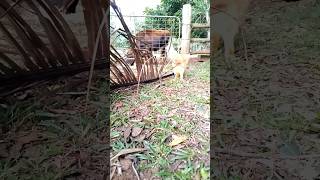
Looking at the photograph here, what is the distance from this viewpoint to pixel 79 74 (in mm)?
1201

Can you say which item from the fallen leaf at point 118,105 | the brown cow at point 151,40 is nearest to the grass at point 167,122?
the fallen leaf at point 118,105

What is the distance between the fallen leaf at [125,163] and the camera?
1.12 m

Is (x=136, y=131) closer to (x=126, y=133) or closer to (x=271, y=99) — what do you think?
(x=126, y=133)

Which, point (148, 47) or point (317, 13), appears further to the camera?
point (317, 13)

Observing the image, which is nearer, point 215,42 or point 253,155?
point 253,155

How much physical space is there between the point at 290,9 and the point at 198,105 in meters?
0.46

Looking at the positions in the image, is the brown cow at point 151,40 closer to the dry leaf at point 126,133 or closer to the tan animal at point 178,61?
the tan animal at point 178,61

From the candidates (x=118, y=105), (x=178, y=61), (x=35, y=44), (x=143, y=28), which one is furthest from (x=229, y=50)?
(x=35, y=44)

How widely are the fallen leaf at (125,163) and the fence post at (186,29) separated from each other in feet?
1.29

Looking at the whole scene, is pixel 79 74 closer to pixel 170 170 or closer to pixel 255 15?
pixel 170 170

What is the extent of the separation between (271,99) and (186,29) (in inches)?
13.4

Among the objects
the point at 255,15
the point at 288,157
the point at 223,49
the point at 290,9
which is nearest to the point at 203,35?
the point at 223,49

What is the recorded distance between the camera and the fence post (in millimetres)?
1239

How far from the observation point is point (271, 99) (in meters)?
1.26
